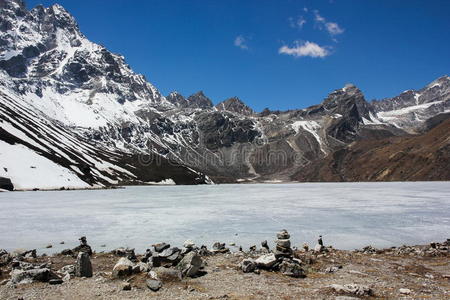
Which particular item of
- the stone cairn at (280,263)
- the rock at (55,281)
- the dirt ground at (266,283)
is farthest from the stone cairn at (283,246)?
the rock at (55,281)

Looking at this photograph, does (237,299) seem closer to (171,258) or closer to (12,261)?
(171,258)

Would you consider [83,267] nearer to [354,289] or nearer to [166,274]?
[166,274]

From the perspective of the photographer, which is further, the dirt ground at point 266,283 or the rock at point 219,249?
the rock at point 219,249

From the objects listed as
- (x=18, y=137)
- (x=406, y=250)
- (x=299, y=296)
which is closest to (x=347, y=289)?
(x=299, y=296)

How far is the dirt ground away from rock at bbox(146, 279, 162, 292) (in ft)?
0.66

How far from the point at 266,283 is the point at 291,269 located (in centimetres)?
232

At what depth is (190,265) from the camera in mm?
19406

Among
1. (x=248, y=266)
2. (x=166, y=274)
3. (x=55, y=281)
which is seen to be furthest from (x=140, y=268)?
(x=248, y=266)

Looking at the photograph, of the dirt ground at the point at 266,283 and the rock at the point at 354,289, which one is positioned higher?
the rock at the point at 354,289

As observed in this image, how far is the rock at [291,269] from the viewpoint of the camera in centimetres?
1953

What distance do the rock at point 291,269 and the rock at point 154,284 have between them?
669 cm

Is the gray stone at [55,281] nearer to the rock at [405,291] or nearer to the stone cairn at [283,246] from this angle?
the stone cairn at [283,246]

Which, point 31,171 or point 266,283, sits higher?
point 31,171

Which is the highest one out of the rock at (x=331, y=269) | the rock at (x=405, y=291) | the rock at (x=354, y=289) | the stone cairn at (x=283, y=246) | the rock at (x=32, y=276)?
the stone cairn at (x=283, y=246)
